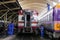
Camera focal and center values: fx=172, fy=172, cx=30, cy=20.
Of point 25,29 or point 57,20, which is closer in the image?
point 57,20

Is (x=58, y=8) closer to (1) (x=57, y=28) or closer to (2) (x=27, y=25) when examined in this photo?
(1) (x=57, y=28)

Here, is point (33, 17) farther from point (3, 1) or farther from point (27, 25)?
point (3, 1)

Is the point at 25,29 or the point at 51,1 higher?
the point at 51,1

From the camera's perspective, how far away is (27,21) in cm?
2298

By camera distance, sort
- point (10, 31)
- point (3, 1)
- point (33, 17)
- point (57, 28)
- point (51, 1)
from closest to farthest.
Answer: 1. point (57, 28)
2. point (3, 1)
3. point (10, 31)
4. point (33, 17)
5. point (51, 1)

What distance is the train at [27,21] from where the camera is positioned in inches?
883

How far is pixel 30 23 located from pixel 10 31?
3028mm

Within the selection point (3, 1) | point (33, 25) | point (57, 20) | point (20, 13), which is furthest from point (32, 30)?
point (57, 20)

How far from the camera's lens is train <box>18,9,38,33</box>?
73.6ft

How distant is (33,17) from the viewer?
23297mm

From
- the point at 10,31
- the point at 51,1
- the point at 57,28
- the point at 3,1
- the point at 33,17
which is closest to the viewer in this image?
the point at 57,28

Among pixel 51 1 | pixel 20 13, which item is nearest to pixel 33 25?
pixel 20 13

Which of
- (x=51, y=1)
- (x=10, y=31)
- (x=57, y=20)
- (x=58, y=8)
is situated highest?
(x=51, y=1)

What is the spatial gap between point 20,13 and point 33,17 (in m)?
1.91
